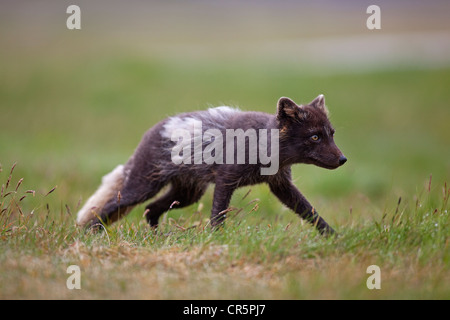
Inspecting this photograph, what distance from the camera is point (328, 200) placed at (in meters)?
Answer: 10.1

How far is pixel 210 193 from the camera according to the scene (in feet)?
30.4

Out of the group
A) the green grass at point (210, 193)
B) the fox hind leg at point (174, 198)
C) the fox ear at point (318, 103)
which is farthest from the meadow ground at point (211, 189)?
the fox ear at point (318, 103)

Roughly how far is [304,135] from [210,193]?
3808 mm

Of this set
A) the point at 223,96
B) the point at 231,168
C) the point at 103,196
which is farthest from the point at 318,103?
the point at 223,96

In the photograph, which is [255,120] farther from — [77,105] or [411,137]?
[77,105]

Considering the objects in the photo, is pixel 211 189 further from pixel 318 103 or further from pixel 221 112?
pixel 318 103

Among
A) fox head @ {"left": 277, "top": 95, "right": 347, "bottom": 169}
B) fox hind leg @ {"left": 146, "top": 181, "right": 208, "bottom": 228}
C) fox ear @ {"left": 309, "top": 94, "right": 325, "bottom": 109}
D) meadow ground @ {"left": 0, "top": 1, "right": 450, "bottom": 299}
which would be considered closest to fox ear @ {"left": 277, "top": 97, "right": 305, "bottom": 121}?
fox head @ {"left": 277, "top": 95, "right": 347, "bottom": 169}

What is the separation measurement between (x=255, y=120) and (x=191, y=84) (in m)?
11.0

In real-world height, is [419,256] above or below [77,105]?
below

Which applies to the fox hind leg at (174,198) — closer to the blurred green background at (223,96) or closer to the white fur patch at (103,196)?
the white fur patch at (103,196)

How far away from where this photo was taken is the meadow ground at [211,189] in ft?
14.1

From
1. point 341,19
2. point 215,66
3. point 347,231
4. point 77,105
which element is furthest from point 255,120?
point 341,19

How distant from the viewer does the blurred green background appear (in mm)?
10898

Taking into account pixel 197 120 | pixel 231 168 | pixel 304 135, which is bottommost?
pixel 231 168
